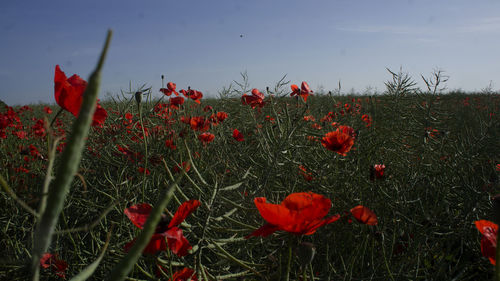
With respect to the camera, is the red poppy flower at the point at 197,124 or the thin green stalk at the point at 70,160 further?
the red poppy flower at the point at 197,124

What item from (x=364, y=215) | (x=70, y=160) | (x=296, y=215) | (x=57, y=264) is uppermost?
(x=70, y=160)

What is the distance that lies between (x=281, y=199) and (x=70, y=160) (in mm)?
1267

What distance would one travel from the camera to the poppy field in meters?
0.56

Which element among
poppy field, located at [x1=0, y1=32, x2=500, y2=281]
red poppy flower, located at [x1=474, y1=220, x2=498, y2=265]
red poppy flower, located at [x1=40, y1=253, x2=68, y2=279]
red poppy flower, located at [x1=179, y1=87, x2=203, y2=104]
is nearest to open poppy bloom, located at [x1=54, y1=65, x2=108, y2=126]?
poppy field, located at [x1=0, y1=32, x2=500, y2=281]

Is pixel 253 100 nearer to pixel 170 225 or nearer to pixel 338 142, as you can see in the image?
pixel 338 142

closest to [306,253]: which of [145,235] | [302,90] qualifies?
[145,235]

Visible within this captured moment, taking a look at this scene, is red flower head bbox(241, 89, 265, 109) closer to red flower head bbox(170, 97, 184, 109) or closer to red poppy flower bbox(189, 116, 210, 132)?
red poppy flower bbox(189, 116, 210, 132)

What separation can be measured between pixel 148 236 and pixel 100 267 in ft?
3.44

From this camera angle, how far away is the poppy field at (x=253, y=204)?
565 millimetres

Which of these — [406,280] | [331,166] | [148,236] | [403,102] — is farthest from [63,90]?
[403,102]

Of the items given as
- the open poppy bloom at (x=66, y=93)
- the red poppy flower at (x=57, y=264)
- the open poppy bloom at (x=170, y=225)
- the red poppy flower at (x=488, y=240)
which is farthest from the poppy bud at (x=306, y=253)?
the red poppy flower at (x=57, y=264)

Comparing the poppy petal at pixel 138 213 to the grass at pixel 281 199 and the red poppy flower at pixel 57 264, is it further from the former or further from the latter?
the red poppy flower at pixel 57 264

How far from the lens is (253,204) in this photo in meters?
1.01

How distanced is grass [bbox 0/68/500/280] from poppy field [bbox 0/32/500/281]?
0.4 inches
